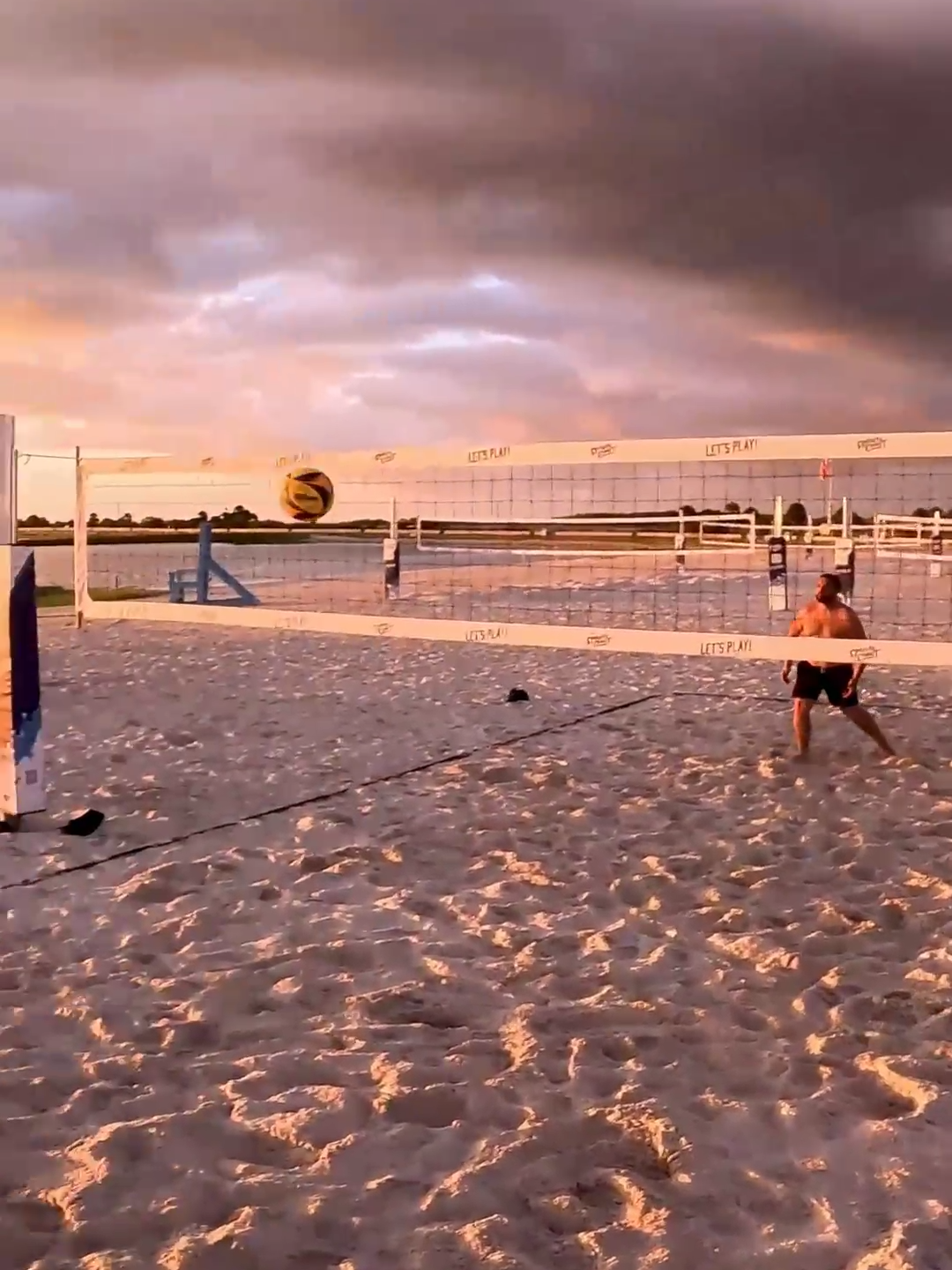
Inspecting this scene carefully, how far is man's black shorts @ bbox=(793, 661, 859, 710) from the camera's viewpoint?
6707mm

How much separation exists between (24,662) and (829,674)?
13.5 feet

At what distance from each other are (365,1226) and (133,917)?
202 centimetres

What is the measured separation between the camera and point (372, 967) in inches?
145

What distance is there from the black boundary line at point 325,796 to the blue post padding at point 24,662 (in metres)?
0.62

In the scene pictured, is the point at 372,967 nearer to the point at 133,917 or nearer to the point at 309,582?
the point at 133,917

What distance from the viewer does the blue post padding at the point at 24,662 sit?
4910 mm

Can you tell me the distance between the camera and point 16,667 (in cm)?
497

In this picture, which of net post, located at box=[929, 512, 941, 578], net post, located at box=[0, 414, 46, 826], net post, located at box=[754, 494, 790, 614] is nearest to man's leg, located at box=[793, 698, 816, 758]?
Answer: net post, located at box=[0, 414, 46, 826]

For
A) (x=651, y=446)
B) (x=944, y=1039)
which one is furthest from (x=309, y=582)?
(x=944, y=1039)

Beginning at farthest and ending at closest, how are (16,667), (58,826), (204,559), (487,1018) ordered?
(204,559) < (58,826) < (16,667) < (487,1018)

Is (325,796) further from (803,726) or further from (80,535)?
(80,535)

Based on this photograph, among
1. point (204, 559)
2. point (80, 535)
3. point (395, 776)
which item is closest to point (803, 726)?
point (395, 776)

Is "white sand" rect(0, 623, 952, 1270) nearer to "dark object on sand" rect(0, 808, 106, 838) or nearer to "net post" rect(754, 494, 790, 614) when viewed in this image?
"dark object on sand" rect(0, 808, 106, 838)

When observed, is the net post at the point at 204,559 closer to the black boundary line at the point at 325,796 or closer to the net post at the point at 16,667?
the black boundary line at the point at 325,796
